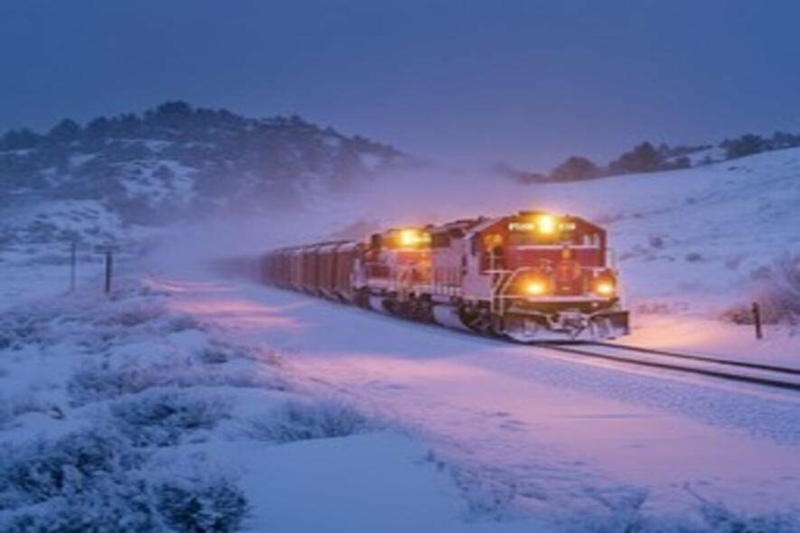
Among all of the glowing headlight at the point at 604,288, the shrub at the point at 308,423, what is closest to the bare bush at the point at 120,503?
the shrub at the point at 308,423

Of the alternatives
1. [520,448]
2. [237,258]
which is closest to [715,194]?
[237,258]

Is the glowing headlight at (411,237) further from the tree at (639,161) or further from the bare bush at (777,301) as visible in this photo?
the tree at (639,161)

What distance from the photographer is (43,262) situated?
322 feet

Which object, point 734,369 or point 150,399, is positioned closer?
point 150,399

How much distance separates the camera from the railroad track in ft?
52.6

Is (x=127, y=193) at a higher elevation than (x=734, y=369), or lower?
higher

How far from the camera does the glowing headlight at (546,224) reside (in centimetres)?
2553

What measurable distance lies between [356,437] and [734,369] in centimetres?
1042

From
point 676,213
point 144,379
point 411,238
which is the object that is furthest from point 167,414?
point 676,213

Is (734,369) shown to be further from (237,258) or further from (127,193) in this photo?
(127,193)

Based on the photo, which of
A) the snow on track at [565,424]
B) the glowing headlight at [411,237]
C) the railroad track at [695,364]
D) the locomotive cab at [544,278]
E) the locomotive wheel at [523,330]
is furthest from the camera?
the glowing headlight at [411,237]

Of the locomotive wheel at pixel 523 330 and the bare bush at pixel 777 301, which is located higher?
Answer: the bare bush at pixel 777 301

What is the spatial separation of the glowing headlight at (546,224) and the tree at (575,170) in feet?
344

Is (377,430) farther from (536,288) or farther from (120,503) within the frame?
(536,288)
